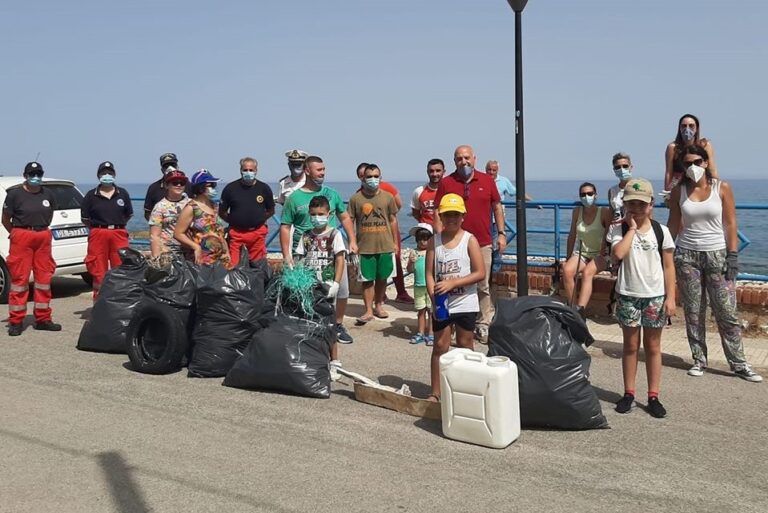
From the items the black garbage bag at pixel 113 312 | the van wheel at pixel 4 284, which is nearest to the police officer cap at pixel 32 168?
the black garbage bag at pixel 113 312

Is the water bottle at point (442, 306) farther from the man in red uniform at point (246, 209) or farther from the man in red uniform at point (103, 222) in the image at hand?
the man in red uniform at point (103, 222)

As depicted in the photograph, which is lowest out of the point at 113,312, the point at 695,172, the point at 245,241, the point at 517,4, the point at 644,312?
the point at 113,312

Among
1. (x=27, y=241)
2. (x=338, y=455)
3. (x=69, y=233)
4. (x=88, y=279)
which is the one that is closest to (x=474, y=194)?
(x=338, y=455)

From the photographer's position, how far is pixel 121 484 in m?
4.60

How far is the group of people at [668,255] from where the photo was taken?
5.77m

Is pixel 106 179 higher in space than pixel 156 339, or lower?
higher

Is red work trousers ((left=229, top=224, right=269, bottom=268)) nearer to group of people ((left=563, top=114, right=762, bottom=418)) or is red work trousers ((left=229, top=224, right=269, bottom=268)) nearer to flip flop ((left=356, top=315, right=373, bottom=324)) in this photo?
flip flop ((left=356, top=315, right=373, bottom=324))

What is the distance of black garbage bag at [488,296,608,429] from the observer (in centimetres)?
534

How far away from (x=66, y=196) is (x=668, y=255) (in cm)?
923

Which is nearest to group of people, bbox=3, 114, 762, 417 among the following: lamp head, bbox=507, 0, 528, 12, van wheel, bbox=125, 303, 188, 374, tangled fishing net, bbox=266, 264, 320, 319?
tangled fishing net, bbox=266, 264, 320, 319

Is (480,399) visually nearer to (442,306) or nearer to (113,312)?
(442,306)

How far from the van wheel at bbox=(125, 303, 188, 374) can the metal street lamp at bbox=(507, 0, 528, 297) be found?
3175mm

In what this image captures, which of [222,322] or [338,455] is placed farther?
[222,322]

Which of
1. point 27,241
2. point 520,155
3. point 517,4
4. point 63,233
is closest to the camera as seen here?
point 517,4
